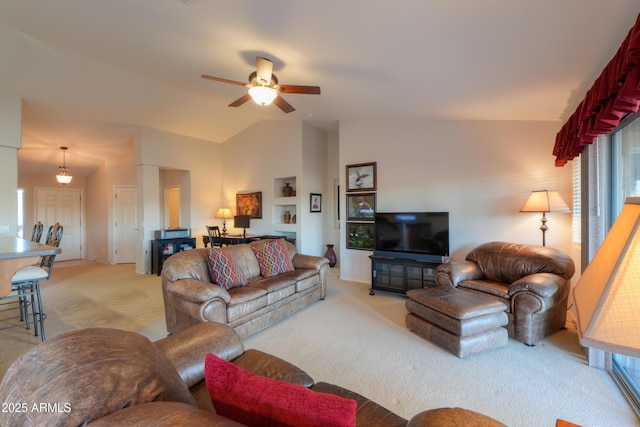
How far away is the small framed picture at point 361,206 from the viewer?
4.81 m

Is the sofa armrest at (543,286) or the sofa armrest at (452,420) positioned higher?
the sofa armrest at (452,420)

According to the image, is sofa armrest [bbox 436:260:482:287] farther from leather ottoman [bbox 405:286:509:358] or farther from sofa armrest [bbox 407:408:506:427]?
sofa armrest [bbox 407:408:506:427]

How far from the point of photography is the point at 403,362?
2330mm

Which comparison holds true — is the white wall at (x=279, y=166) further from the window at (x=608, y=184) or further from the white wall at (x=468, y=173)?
the window at (x=608, y=184)

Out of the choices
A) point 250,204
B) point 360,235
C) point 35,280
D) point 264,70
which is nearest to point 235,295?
point 35,280

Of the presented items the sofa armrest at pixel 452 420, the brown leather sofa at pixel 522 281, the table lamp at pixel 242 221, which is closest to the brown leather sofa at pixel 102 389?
the sofa armrest at pixel 452 420

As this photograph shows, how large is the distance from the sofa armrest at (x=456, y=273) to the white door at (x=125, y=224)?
714 centimetres

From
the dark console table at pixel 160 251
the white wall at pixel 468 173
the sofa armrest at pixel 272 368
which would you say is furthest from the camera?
the dark console table at pixel 160 251

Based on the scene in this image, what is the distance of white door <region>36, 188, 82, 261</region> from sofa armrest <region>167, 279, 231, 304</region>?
7.11 meters

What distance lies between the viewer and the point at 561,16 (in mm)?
1652

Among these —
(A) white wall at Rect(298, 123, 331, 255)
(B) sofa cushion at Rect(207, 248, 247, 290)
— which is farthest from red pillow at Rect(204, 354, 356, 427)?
(A) white wall at Rect(298, 123, 331, 255)

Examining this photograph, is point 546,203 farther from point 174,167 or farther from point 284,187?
point 174,167

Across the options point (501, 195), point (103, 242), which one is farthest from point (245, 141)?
point (501, 195)

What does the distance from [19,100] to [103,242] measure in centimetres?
428
